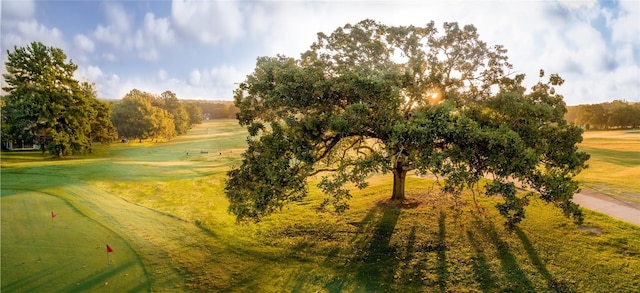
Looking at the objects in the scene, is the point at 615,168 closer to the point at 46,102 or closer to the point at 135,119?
the point at 46,102

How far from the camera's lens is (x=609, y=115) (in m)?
68.4

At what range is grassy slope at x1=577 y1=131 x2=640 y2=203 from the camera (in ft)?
73.2

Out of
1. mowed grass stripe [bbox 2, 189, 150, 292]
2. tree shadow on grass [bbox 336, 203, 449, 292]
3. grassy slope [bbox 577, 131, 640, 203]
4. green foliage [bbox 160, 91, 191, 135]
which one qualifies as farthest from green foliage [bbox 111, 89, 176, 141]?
grassy slope [bbox 577, 131, 640, 203]

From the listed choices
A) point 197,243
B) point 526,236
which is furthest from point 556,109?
point 197,243

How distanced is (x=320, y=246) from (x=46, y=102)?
40.2m

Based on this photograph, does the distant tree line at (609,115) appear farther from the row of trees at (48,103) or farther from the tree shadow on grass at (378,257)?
the row of trees at (48,103)

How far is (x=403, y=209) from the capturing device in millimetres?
19469

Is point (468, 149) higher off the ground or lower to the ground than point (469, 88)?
lower

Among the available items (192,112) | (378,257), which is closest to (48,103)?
(378,257)

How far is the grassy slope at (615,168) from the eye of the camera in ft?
73.2

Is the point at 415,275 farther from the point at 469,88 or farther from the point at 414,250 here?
the point at 469,88

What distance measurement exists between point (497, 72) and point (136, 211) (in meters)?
20.1

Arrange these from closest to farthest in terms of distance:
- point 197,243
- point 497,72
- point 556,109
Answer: point 556,109 < point 197,243 < point 497,72

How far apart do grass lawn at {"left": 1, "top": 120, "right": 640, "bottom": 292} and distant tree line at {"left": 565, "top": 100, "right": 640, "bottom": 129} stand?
66314 millimetres
